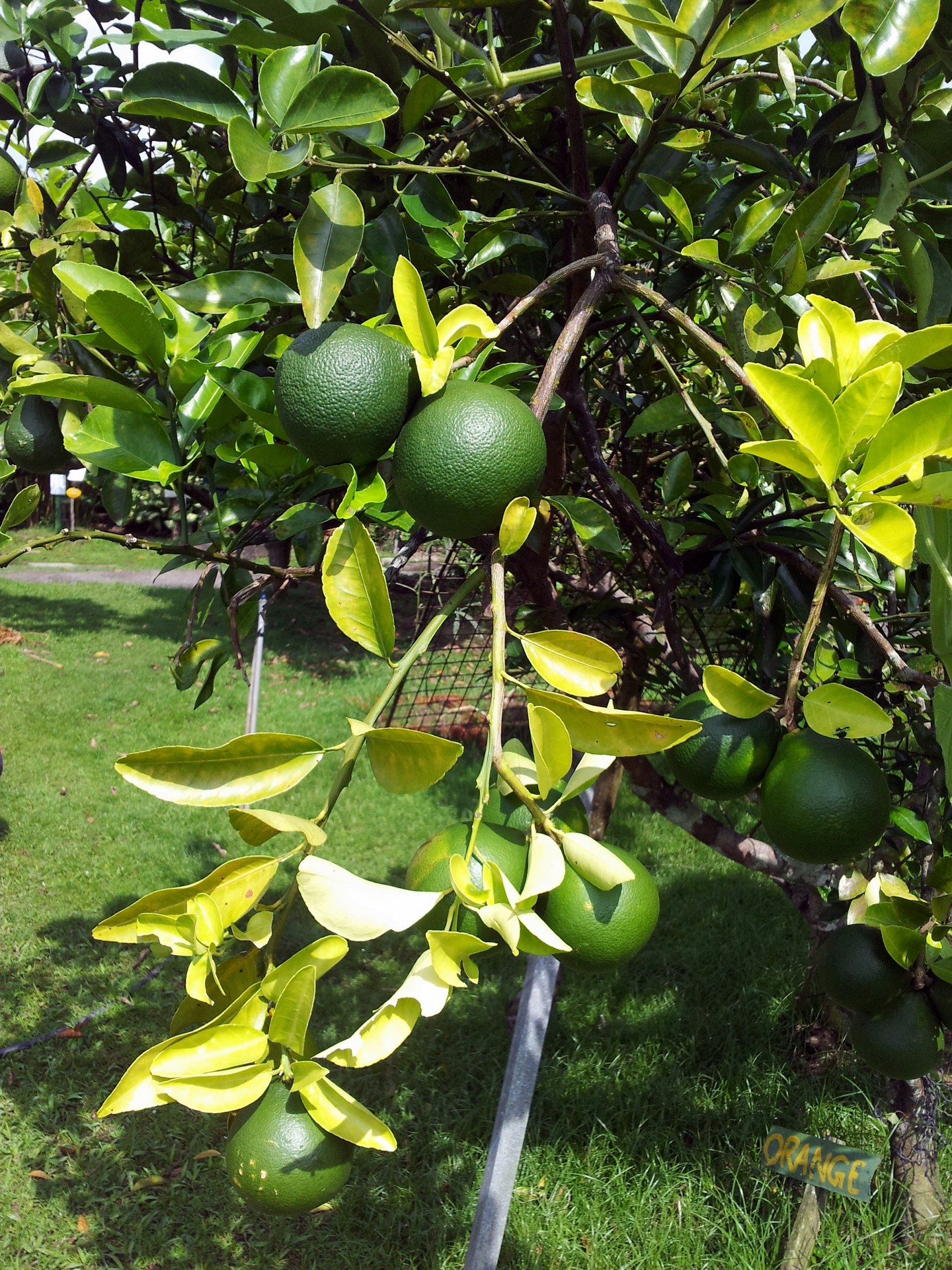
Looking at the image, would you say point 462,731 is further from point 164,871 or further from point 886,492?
point 886,492

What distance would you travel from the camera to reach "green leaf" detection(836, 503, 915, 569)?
620 millimetres

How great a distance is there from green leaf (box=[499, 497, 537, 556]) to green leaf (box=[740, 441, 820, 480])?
16 centimetres

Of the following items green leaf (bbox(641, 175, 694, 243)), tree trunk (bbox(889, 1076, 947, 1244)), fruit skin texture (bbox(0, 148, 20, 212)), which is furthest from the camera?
tree trunk (bbox(889, 1076, 947, 1244))

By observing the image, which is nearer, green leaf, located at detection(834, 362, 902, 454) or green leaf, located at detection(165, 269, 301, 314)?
green leaf, located at detection(834, 362, 902, 454)

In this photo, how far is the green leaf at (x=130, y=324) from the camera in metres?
0.85

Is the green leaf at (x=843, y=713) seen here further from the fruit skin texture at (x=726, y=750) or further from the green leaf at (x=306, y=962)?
the green leaf at (x=306, y=962)

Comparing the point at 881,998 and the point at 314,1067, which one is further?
the point at 881,998

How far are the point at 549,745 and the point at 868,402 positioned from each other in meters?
0.34

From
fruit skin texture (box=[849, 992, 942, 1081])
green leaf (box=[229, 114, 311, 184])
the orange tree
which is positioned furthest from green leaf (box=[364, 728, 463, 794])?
fruit skin texture (box=[849, 992, 942, 1081])

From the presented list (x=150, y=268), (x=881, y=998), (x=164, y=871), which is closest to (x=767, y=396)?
(x=881, y=998)

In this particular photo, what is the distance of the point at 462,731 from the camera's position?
5.00 m

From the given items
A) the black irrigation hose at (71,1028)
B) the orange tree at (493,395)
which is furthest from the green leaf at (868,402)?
the black irrigation hose at (71,1028)

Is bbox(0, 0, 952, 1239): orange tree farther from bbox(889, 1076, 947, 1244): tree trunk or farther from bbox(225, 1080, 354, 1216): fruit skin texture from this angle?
bbox(889, 1076, 947, 1244): tree trunk

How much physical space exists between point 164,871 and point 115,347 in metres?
3.45
